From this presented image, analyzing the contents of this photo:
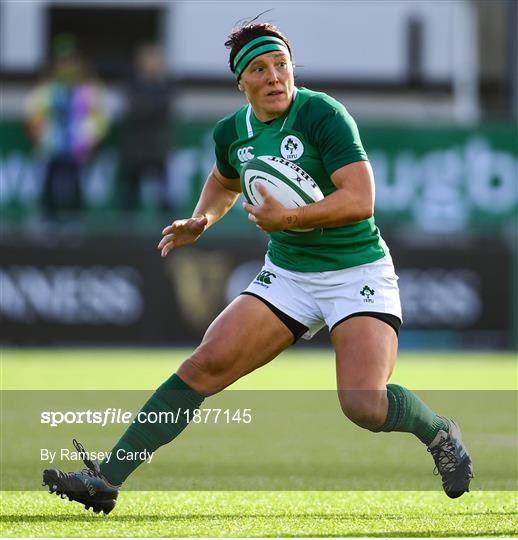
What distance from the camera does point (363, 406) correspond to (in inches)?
228

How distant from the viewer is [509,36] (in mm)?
18750

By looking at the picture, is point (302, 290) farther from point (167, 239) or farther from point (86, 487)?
point (86, 487)

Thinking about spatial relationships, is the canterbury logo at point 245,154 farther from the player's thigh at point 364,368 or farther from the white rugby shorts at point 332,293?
the player's thigh at point 364,368

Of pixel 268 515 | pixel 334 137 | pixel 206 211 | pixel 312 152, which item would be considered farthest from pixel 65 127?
pixel 268 515

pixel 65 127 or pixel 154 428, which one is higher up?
pixel 154 428

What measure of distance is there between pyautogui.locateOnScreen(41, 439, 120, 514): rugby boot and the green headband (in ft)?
5.75

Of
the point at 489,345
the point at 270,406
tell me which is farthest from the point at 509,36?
the point at 270,406

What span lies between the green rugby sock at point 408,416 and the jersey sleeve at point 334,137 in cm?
96

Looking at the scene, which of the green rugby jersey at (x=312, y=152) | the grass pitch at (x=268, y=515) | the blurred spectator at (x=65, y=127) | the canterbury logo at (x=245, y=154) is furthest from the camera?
the blurred spectator at (x=65, y=127)

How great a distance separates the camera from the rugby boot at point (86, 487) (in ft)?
18.8

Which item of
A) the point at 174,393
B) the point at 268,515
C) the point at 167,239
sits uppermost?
the point at 167,239

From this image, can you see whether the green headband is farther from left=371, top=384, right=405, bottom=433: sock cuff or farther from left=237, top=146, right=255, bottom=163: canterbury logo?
left=371, top=384, right=405, bottom=433: sock cuff

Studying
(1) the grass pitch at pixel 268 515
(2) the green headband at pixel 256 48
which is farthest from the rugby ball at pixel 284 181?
(1) the grass pitch at pixel 268 515

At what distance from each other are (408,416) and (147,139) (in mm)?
10366
